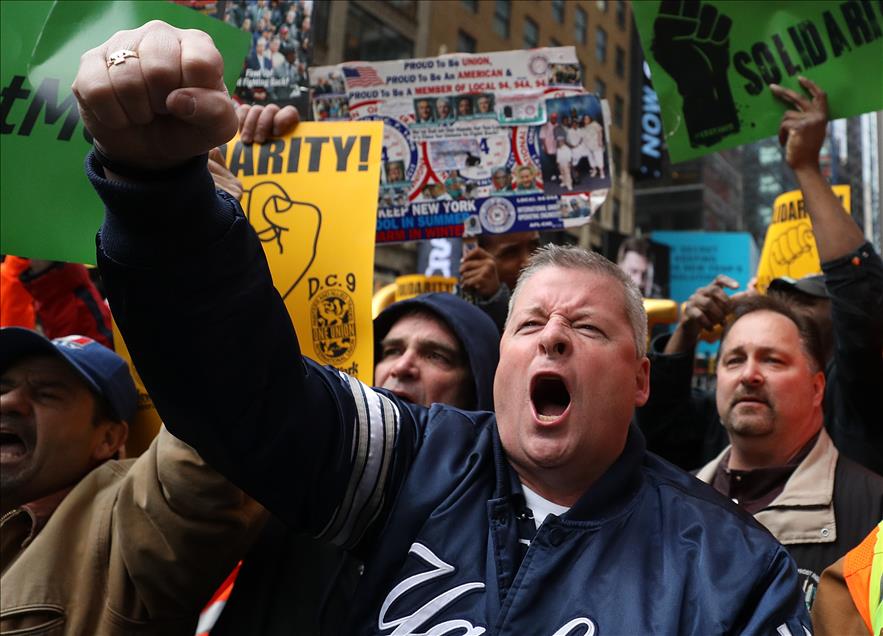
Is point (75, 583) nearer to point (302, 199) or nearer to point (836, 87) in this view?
point (302, 199)

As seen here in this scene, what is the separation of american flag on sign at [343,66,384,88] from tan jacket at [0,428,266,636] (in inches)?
67.8

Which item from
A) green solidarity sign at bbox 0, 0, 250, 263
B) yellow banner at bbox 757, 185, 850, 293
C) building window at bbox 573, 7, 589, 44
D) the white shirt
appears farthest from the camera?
building window at bbox 573, 7, 589, 44

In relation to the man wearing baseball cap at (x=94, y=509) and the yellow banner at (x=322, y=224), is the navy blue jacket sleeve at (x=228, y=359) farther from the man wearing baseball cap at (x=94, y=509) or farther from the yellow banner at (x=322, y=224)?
the yellow banner at (x=322, y=224)

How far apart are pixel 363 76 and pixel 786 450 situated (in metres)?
1.95

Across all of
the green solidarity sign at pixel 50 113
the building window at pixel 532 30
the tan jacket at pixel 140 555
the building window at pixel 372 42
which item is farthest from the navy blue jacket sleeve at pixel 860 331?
the building window at pixel 372 42

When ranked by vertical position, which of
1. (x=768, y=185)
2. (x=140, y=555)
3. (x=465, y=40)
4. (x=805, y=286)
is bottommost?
(x=140, y=555)

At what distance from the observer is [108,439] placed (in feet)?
9.28

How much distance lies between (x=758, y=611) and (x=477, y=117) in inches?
90.1

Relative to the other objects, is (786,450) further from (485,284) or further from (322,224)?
(322,224)

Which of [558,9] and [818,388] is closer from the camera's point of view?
[818,388]

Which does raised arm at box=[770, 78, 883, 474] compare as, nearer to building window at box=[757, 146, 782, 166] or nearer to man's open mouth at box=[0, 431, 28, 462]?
man's open mouth at box=[0, 431, 28, 462]

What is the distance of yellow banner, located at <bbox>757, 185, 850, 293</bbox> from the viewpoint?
4453 mm

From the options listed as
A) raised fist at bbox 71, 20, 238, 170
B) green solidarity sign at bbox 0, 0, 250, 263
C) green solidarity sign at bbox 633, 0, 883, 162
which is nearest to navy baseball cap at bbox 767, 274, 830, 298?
green solidarity sign at bbox 633, 0, 883, 162

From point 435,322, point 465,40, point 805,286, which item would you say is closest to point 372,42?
point 465,40
